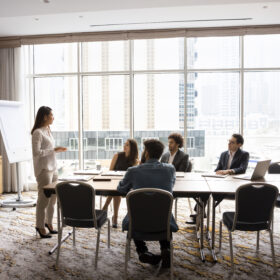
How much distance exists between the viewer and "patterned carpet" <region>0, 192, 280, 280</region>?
115 inches

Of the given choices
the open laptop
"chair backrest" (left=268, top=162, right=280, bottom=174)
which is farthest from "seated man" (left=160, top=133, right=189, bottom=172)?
"chair backrest" (left=268, top=162, right=280, bottom=174)

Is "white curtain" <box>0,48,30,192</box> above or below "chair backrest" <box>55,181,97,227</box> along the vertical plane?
above

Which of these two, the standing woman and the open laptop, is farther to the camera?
the standing woman

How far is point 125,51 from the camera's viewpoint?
6.27 m

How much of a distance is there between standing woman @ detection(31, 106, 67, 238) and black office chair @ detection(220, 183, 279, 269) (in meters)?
2.16

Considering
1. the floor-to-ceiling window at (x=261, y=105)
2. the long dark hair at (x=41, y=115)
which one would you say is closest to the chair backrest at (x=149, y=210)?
the long dark hair at (x=41, y=115)

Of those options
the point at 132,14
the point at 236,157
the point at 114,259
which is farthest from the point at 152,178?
the point at 132,14

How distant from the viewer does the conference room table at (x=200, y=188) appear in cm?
305

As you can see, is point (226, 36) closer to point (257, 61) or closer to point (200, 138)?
point (257, 61)

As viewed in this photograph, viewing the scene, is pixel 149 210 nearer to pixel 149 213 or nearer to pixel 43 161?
pixel 149 213

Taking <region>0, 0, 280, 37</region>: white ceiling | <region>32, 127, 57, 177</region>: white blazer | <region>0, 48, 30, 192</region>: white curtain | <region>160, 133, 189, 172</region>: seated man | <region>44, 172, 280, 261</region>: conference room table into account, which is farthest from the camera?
<region>0, 48, 30, 192</region>: white curtain

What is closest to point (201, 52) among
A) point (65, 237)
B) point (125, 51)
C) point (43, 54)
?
point (125, 51)

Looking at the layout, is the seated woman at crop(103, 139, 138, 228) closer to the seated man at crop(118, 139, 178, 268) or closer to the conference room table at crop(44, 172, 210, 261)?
the conference room table at crop(44, 172, 210, 261)

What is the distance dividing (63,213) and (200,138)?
3.89m
